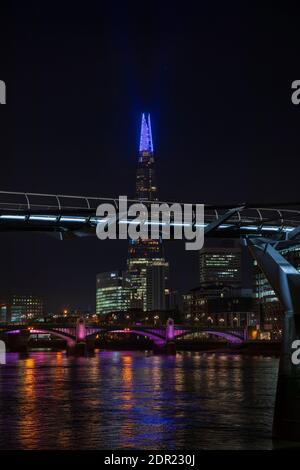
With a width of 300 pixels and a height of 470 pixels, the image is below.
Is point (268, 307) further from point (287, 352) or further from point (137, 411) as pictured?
point (287, 352)

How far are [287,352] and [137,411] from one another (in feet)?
58.5

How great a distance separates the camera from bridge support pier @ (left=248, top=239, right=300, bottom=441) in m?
26.9

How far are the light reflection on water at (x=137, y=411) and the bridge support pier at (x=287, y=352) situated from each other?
1566 mm

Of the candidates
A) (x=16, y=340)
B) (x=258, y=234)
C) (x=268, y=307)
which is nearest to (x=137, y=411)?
(x=258, y=234)

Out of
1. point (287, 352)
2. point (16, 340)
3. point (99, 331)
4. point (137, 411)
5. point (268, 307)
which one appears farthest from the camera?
point (268, 307)

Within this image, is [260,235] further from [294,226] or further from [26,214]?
[26,214]

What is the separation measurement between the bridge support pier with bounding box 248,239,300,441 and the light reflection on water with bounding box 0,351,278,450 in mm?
1566

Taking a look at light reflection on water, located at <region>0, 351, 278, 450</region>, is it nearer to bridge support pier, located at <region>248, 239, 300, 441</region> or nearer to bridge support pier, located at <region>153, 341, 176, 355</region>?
bridge support pier, located at <region>248, 239, 300, 441</region>

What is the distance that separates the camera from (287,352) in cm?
2723

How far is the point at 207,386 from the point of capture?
200 ft

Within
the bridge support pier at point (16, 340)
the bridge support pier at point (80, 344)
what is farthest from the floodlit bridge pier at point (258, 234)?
the bridge support pier at point (16, 340)

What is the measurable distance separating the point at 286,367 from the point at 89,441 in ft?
31.7

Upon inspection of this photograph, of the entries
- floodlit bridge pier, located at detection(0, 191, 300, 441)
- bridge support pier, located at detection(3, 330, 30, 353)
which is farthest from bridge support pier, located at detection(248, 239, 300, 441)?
bridge support pier, located at detection(3, 330, 30, 353)
